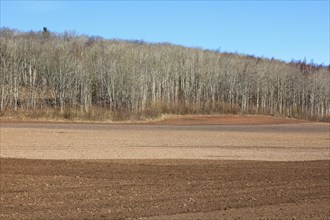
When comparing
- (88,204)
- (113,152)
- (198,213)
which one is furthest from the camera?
(113,152)

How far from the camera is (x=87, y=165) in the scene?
1967 centimetres

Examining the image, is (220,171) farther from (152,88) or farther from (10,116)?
(152,88)

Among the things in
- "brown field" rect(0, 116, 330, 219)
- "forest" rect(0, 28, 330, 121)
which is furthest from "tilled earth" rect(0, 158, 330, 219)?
"forest" rect(0, 28, 330, 121)

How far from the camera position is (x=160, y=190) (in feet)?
44.1

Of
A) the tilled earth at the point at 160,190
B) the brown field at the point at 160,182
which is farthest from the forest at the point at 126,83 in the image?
the tilled earth at the point at 160,190

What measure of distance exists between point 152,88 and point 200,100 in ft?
37.9

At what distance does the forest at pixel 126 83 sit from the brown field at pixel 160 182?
36381 mm

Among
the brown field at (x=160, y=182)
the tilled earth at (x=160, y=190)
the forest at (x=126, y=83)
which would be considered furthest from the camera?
the forest at (x=126, y=83)

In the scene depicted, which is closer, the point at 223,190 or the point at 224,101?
the point at 223,190

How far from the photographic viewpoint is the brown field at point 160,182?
10528 mm

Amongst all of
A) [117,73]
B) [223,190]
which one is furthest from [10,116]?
[223,190]

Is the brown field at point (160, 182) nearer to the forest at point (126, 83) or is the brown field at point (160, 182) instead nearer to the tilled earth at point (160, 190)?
the tilled earth at point (160, 190)

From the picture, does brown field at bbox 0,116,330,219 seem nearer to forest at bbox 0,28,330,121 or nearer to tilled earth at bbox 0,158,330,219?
tilled earth at bbox 0,158,330,219

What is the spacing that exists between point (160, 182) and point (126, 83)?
66002 mm
